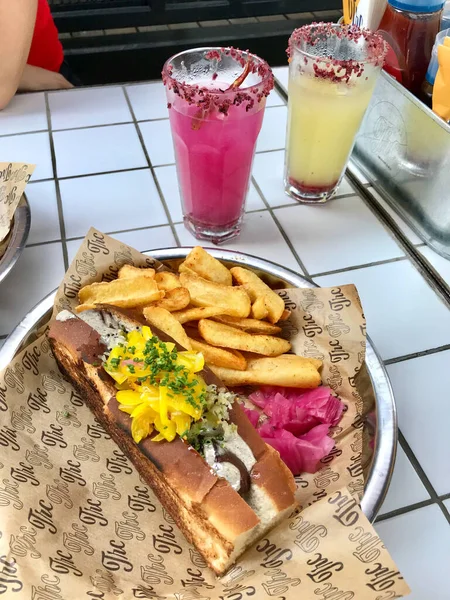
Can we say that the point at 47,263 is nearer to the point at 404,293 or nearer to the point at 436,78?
the point at 404,293

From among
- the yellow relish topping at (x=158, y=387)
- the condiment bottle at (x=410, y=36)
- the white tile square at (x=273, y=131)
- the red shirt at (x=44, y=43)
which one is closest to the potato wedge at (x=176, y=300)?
the yellow relish topping at (x=158, y=387)

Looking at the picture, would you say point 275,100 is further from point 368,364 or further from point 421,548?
point 421,548

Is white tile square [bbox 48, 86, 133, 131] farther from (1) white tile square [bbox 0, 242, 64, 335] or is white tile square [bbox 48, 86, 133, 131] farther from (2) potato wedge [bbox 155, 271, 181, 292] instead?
(2) potato wedge [bbox 155, 271, 181, 292]

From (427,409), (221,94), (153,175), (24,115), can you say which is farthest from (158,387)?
(24,115)

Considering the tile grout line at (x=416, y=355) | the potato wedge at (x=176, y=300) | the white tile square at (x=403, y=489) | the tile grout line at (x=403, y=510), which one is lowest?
the tile grout line at (x=403, y=510)

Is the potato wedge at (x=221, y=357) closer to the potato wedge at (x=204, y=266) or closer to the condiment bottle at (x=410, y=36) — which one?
the potato wedge at (x=204, y=266)

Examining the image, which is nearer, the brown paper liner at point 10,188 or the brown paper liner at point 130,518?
the brown paper liner at point 130,518

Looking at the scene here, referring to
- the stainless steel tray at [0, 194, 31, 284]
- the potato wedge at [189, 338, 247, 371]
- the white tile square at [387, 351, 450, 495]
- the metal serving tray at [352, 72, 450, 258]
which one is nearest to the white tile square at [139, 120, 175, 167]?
the stainless steel tray at [0, 194, 31, 284]
